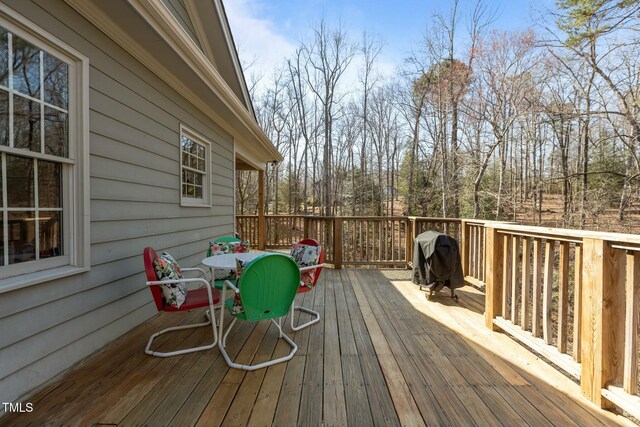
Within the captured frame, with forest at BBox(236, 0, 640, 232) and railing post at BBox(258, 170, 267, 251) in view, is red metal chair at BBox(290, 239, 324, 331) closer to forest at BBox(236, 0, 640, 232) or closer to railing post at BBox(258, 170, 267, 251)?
railing post at BBox(258, 170, 267, 251)


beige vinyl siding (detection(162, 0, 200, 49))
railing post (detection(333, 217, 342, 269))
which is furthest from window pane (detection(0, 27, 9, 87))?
railing post (detection(333, 217, 342, 269))

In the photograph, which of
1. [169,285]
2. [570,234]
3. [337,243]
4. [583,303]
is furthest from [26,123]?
[337,243]

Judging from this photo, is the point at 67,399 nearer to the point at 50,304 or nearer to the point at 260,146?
the point at 50,304

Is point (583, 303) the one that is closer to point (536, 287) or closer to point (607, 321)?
point (607, 321)

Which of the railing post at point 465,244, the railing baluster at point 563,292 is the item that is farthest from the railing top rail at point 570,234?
the railing post at point 465,244

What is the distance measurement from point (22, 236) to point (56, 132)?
2.44 feet

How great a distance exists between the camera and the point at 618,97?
6.91m

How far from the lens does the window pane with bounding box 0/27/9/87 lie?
5.49ft

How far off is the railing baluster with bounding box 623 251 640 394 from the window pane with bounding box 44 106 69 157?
3.68 metres

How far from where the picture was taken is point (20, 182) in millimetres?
1802

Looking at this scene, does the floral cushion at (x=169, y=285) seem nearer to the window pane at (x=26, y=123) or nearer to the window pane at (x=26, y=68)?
the window pane at (x=26, y=123)

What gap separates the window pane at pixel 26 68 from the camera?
1.75 metres

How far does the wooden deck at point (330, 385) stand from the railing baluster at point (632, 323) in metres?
0.24

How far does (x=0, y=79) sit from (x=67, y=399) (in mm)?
1928
